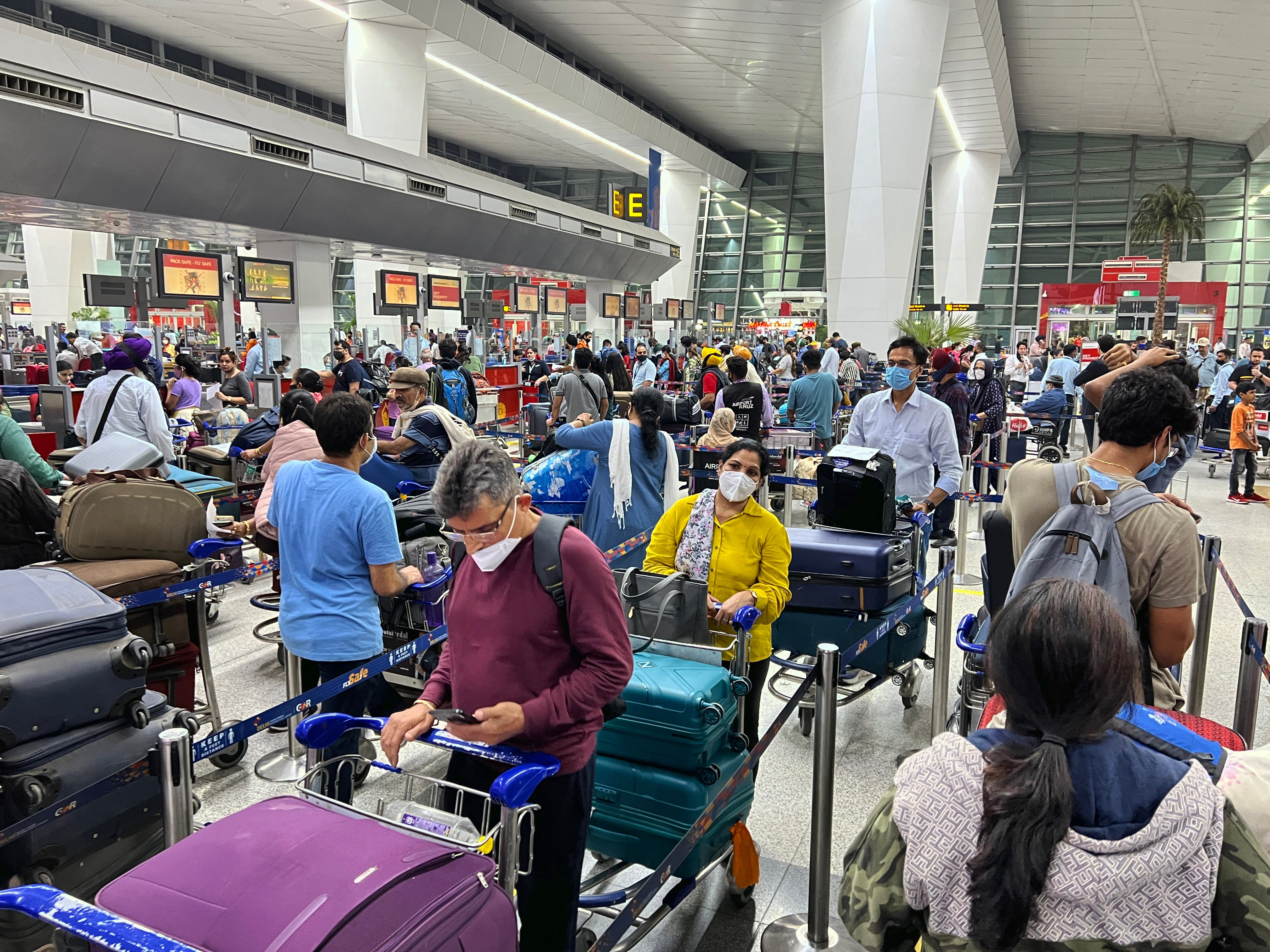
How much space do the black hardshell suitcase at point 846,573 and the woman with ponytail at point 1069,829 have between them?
9.29 feet

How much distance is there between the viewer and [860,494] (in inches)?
184

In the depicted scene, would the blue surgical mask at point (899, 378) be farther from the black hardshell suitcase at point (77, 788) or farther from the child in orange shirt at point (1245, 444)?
the child in orange shirt at point (1245, 444)

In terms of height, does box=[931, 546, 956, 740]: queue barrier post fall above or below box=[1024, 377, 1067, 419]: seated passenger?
below

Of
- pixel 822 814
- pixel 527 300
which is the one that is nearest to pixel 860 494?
pixel 822 814

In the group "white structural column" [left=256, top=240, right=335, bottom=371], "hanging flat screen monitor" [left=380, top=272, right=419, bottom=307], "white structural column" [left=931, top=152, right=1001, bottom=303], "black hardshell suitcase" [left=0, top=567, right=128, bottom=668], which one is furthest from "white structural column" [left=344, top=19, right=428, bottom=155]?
"white structural column" [left=931, top=152, right=1001, bottom=303]

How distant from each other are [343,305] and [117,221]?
32.4 meters

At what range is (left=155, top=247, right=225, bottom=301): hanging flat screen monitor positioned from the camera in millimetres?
13758

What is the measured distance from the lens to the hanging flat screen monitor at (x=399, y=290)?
703 inches

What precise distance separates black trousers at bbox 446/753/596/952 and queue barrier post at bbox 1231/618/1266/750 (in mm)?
2682

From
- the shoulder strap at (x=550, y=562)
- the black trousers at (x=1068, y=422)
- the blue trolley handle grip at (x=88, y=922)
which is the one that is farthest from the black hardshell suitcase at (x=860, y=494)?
the black trousers at (x=1068, y=422)

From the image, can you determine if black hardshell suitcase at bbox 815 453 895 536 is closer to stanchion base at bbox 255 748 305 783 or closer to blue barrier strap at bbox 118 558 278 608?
stanchion base at bbox 255 748 305 783

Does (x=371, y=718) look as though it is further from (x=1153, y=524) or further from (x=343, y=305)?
(x=343, y=305)

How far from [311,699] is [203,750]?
1.92 feet

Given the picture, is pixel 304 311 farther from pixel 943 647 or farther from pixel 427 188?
pixel 943 647
